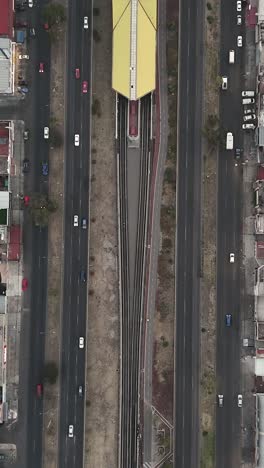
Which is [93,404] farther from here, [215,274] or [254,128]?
[254,128]

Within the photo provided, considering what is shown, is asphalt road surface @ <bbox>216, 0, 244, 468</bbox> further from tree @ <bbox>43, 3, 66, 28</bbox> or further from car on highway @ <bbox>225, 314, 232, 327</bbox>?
tree @ <bbox>43, 3, 66, 28</bbox>

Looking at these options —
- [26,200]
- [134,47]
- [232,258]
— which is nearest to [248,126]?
[232,258]

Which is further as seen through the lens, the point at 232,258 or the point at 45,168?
the point at 45,168

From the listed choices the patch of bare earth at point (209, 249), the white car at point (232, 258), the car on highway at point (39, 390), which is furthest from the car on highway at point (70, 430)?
the white car at point (232, 258)

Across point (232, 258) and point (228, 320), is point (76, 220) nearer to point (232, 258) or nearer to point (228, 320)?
point (232, 258)

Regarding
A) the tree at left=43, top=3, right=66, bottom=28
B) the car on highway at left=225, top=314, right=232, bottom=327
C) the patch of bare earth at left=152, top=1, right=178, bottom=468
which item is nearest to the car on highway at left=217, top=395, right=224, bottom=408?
the patch of bare earth at left=152, top=1, right=178, bottom=468

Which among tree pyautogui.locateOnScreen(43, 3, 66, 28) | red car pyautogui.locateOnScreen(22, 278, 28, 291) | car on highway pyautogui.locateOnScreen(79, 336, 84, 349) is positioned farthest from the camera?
red car pyautogui.locateOnScreen(22, 278, 28, 291)
